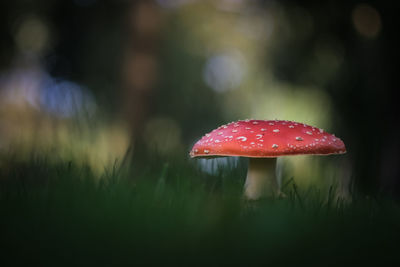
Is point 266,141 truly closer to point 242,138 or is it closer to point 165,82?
point 242,138

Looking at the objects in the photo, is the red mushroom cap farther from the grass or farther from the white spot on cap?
the grass

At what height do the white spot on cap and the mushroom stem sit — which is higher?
the white spot on cap

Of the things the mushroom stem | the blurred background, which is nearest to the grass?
the blurred background

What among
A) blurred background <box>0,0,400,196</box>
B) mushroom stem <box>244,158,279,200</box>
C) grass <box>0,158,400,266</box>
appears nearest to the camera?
grass <box>0,158,400,266</box>

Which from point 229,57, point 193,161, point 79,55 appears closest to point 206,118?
point 229,57

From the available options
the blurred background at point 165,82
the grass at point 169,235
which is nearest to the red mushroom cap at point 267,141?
the blurred background at point 165,82

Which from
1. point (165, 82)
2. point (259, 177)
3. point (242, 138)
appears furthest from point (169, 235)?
point (165, 82)

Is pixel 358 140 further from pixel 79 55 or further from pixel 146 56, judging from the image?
pixel 79 55
